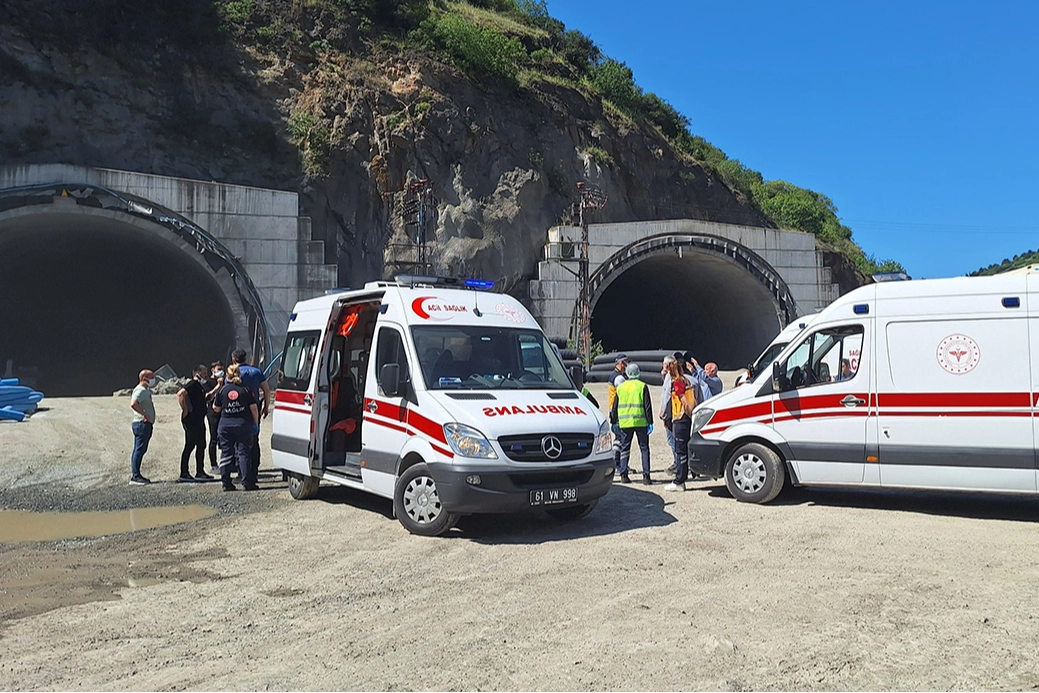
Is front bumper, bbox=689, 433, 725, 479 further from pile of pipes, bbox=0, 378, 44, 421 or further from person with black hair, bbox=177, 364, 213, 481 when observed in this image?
pile of pipes, bbox=0, 378, 44, 421

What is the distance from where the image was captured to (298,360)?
10.1 m

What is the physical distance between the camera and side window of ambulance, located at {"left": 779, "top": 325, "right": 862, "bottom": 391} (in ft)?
→ 29.2

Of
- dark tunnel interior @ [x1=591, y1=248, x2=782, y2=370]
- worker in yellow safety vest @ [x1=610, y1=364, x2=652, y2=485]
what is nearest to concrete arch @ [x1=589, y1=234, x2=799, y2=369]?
dark tunnel interior @ [x1=591, y1=248, x2=782, y2=370]

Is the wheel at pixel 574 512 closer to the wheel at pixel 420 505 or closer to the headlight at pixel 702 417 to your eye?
the wheel at pixel 420 505

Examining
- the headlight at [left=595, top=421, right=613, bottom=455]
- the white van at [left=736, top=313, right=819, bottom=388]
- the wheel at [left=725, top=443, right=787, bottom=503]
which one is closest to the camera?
the headlight at [left=595, top=421, right=613, bottom=455]

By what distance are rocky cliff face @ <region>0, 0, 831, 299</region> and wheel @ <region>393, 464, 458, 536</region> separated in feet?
71.8

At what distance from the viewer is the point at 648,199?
3878cm

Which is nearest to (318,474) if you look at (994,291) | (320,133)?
(994,291)

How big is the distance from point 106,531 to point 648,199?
33.4 metres

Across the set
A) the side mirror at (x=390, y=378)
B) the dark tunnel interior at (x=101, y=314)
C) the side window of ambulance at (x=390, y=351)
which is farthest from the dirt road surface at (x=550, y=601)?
the dark tunnel interior at (x=101, y=314)

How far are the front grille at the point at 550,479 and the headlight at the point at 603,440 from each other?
0.25 meters

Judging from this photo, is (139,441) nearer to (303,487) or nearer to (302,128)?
(303,487)

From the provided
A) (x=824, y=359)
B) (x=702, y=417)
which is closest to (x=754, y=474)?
(x=702, y=417)

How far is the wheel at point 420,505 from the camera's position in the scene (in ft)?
24.8
